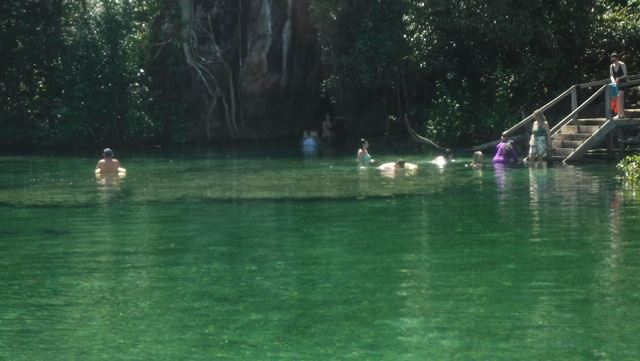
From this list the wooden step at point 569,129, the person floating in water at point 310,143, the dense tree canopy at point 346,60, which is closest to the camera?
the wooden step at point 569,129

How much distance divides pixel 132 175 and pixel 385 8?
13.5 metres

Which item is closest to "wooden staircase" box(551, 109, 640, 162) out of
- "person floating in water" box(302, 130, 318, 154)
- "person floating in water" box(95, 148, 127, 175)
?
"person floating in water" box(302, 130, 318, 154)

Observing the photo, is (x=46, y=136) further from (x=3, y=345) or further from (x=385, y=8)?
(x=3, y=345)

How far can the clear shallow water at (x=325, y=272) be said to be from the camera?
9.53m

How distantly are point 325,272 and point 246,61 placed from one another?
3395 centimetres

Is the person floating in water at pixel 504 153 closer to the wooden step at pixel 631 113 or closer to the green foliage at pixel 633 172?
the wooden step at pixel 631 113

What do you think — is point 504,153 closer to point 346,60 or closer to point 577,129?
point 577,129

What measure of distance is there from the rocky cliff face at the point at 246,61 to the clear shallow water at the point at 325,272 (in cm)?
2189

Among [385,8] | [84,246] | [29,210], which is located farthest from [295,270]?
[385,8]

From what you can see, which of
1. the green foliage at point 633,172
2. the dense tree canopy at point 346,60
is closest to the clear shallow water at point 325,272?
the green foliage at point 633,172

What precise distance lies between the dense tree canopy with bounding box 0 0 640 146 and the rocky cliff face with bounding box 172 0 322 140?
0.57ft

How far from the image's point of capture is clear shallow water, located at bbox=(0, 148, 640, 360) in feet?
31.3

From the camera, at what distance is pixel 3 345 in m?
9.66

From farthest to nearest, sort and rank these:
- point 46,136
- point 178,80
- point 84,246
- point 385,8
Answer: point 178,80 → point 46,136 → point 385,8 → point 84,246
